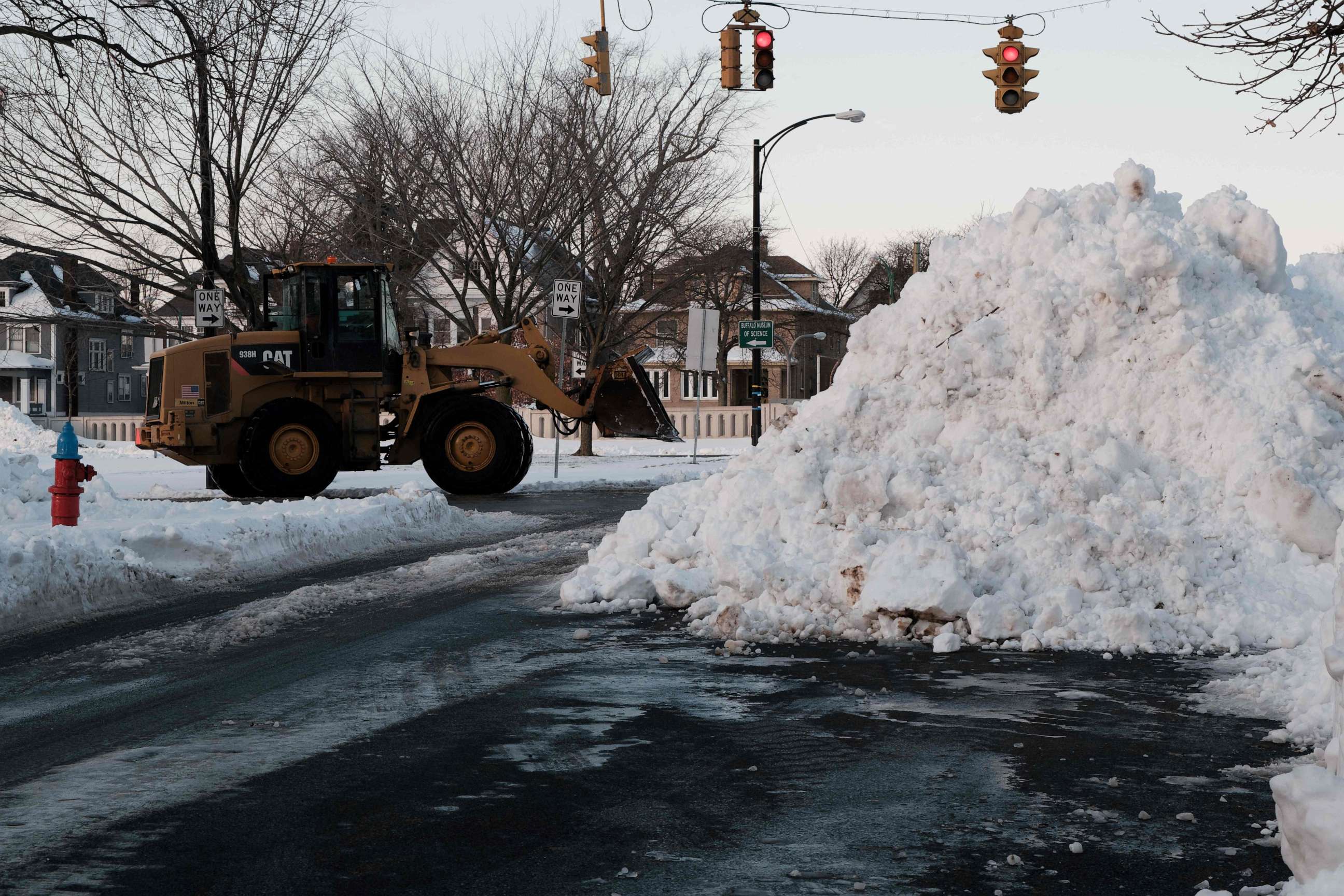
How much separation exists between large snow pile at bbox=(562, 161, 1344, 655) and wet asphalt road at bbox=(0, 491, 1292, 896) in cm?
62

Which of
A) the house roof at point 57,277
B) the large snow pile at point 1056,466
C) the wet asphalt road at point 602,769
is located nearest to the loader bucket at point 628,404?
the large snow pile at point 1056,466

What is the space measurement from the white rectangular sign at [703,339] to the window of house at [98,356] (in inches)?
2418

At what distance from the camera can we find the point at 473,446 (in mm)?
19844

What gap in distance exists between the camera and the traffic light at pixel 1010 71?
16.9 meters

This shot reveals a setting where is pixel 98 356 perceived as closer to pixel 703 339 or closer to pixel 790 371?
pixel 790 371

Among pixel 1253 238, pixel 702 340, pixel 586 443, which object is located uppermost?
pixel 702 340

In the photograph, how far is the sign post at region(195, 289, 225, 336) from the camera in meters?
20.5

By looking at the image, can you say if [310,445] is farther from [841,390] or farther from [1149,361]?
[1149,361]

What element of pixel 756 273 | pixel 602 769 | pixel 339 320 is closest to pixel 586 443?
pixel 756 273

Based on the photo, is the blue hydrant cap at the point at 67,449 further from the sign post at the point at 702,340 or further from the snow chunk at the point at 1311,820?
the sign post at the point at 702,340

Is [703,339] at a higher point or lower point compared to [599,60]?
lower

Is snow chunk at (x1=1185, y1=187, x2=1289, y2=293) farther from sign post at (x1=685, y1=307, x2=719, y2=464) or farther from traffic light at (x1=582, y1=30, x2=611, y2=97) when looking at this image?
sign post at (x1=685, y1=307, x2=719, y2=464)

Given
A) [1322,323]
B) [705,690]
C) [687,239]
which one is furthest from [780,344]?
[705,690]

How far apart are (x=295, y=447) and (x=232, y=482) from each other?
1.56m
